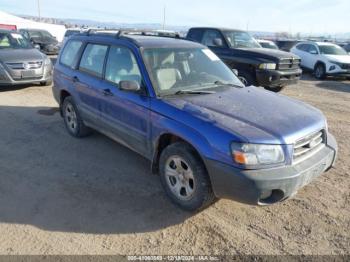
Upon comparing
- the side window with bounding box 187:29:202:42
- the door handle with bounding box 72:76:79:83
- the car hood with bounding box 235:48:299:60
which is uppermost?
the side window with bounding box 187:29:202:42

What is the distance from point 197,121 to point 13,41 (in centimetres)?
939

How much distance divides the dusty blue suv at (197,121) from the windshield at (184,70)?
0.6 inches

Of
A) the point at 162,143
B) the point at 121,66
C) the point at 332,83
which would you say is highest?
the point at 121,66

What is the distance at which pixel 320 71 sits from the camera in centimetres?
1395

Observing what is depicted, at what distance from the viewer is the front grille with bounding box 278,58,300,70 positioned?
878 cm

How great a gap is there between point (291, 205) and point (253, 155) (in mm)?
1124

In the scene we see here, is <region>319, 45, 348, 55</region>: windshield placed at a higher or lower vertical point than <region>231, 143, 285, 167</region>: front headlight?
lower

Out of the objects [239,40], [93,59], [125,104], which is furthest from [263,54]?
[125,104]

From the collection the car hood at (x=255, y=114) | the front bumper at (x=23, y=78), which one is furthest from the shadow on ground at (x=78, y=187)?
the front bumper at (x=23, y=78)

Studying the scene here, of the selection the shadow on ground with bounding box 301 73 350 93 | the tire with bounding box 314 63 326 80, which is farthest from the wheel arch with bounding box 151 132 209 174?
the tire with bounding box 314 63 326 80

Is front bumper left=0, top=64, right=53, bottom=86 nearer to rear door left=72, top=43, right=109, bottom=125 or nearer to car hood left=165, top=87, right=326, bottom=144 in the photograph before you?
rear door left=72, top=43, right=109, bottom=125

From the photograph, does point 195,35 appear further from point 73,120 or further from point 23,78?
point 73,120

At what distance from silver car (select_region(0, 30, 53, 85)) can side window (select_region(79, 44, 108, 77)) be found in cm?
497

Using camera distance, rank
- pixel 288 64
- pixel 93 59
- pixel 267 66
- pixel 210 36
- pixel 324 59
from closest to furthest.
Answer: pixel 93 59, pixel 267 66, pixel 288 64, pixel 210 36, pixel 324 59
